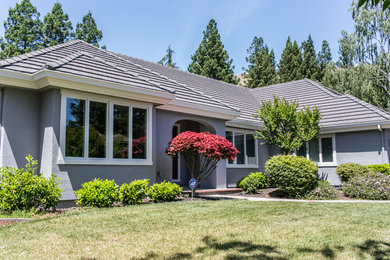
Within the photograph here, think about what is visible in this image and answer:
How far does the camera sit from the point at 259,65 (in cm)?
4216

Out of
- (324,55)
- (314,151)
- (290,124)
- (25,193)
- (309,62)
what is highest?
(324,55)

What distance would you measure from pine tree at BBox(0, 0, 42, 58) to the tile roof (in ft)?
63.2

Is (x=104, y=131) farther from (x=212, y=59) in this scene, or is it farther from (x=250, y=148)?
(x=212, y=59)

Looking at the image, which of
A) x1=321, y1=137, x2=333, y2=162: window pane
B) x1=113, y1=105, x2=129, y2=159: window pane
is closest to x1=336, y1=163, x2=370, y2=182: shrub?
x1=321, y1=137, x2=333, y2=162: window pane

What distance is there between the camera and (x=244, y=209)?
8.28m

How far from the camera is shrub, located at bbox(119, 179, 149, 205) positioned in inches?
350

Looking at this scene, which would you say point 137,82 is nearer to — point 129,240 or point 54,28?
point 129,240

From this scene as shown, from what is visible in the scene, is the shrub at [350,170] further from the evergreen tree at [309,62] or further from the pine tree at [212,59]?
the evergreen tree at [309,62]

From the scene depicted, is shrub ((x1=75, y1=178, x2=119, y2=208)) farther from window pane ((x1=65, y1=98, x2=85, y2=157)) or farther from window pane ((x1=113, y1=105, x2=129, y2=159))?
window pane ((x1=113, y1=105, x2=129, y2=159))

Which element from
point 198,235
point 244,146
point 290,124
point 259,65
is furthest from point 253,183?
point 259,65

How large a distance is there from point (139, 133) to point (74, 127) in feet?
6.75

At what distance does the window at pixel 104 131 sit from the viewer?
9094 mm

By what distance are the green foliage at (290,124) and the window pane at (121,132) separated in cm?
710

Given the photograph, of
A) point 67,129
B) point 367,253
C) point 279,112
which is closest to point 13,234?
point 67,129
